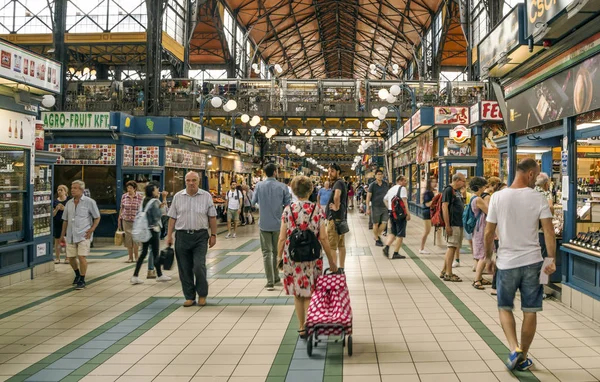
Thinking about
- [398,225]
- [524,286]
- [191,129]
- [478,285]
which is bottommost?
[478,285]

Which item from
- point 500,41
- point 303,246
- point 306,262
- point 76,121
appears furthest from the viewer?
point 76,121

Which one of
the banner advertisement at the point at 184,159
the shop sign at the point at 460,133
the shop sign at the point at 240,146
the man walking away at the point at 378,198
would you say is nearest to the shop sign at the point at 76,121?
the banner advertisement at the point at 184,159

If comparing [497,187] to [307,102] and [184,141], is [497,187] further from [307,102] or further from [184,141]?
[307,102]

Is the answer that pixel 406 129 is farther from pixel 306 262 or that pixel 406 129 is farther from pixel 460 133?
pixel 306 262

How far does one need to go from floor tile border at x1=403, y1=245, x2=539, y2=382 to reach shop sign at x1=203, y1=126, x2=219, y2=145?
10.3 m

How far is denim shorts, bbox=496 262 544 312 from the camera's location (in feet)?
12.3

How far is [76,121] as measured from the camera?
1280 cm

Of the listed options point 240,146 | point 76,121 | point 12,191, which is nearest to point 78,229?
point 12,191

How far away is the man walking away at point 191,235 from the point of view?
19.2 ft

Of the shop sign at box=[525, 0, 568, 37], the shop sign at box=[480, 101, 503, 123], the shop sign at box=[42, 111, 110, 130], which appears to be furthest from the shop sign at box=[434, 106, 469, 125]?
the shop sign at box=[42, 111, 110, 130]

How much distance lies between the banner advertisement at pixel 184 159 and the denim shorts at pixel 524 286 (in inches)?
450

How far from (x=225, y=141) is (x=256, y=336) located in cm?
1489

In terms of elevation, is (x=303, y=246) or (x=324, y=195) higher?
Result: (x=324, y=195)

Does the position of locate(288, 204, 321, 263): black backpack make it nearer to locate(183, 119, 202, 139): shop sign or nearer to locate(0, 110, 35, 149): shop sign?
locate(0, 110, 35, 149): shop sign
